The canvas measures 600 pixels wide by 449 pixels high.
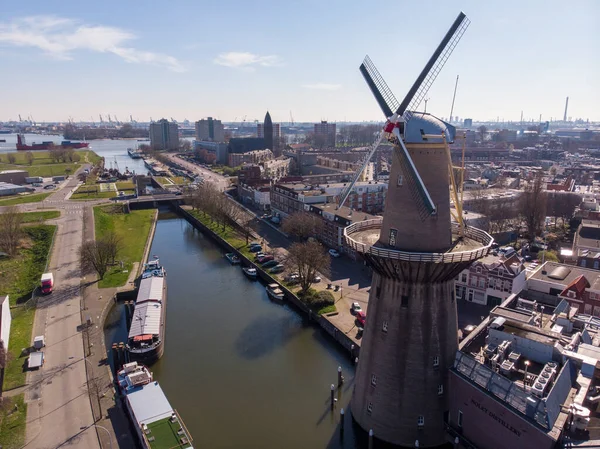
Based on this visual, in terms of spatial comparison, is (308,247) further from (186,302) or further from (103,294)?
(103,294)

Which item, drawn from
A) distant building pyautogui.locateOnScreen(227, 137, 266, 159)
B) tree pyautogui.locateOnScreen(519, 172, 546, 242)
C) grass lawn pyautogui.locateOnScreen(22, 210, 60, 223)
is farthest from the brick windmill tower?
distant building pyautogui.locateOnScreen(227, 137, 266, 159)

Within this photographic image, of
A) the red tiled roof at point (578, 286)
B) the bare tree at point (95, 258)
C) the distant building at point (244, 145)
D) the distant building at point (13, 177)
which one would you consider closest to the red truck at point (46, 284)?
the bare tree at point (95, 258)

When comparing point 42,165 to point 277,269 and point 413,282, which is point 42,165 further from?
point 413,282

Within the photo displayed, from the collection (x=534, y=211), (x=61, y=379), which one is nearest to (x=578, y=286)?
(x=534, y=211)

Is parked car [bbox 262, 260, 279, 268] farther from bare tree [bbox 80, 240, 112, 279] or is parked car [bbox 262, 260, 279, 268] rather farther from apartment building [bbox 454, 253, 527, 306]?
apartment building [bbox 454, 253, 527, 306]

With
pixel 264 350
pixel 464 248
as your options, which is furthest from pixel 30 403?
pixel 464 248

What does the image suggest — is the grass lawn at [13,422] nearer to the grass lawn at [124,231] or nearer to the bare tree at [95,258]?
the grass lawn at [124,231]
